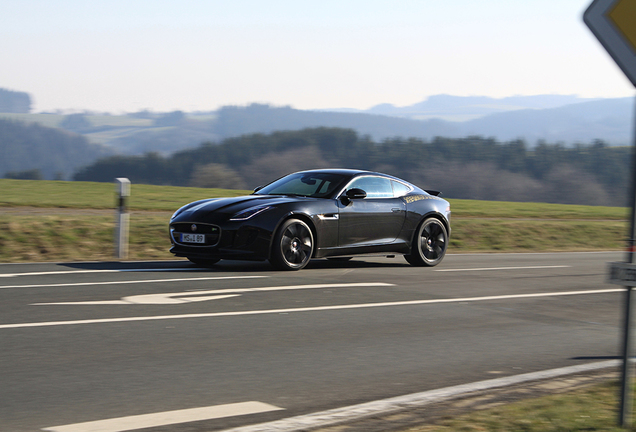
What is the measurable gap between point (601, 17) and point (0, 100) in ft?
293

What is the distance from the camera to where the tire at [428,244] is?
1291cm

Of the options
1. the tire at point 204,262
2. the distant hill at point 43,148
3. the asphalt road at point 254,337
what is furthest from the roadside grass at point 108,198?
the distant hill at point 43,148

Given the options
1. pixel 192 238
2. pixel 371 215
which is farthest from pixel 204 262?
pixel 371 215

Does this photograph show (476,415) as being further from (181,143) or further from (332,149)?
(332,149)

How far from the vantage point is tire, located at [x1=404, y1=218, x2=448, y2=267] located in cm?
1291

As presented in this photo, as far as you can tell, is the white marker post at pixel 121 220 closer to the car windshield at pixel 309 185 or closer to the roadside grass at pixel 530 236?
the car windshield at pixel 309 185

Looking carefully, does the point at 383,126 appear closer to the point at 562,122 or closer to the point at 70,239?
the point at 562,122

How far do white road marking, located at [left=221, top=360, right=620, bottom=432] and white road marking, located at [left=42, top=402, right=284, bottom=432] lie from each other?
29 cm

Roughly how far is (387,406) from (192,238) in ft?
22.2

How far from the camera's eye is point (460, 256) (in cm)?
1592

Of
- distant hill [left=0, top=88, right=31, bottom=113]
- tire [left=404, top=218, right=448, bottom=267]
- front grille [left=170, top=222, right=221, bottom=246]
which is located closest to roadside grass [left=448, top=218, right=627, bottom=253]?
tire [left=404, top=218, right=448, bottom=267]

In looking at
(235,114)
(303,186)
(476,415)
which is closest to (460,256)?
(303,186)

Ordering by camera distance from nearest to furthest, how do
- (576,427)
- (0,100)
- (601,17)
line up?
(601,17) → (576,427) → (0,100)

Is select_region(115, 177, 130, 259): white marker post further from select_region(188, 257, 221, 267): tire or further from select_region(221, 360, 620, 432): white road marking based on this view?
select_region(221, 360, 620, 432): white road marking
